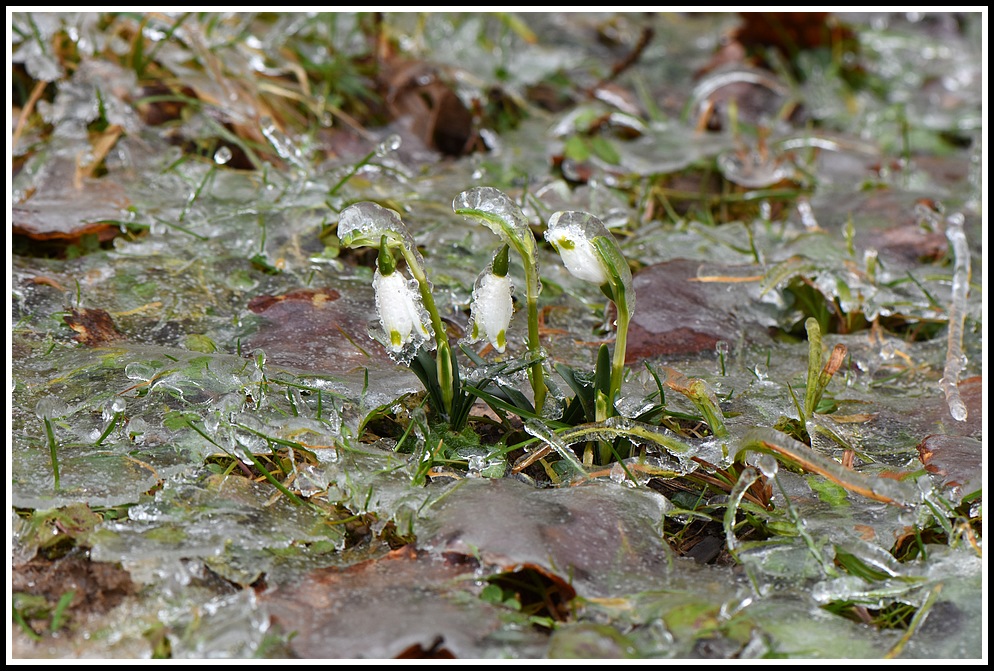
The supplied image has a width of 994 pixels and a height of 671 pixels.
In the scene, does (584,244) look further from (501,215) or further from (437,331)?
(437,331)

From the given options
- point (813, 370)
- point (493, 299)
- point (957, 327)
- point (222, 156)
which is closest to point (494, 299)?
point (493, 299)

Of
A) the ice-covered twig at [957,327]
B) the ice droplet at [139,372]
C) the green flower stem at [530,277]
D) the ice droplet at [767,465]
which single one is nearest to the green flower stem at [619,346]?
the green flower stem at [530,277]

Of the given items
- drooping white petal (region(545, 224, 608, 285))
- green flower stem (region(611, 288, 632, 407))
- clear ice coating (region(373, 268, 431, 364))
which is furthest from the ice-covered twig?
clear ice coating (region(373, 268, 431, 364))

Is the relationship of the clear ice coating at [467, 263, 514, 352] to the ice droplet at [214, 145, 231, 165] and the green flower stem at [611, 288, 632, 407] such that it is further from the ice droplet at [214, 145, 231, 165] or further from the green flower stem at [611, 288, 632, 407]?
the ice droplet at [214, 145, 231, 165]

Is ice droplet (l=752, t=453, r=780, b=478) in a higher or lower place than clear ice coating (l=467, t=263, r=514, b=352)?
lower

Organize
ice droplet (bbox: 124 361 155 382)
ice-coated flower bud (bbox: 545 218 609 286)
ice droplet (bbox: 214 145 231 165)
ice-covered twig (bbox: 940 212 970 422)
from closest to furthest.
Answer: ice-coated flower bud (bbox: 545 218 609 286)
ice droplet (bbox: 124 361 155 382)
ice-covered twig (bbox: 940 212 970 422)
ice droplet (bbox: 214 145 231 165)

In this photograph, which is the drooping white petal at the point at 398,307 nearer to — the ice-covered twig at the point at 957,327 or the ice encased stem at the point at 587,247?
the ice encased stem at the point at 587,247

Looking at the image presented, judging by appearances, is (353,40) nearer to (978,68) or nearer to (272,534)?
(272,534)
